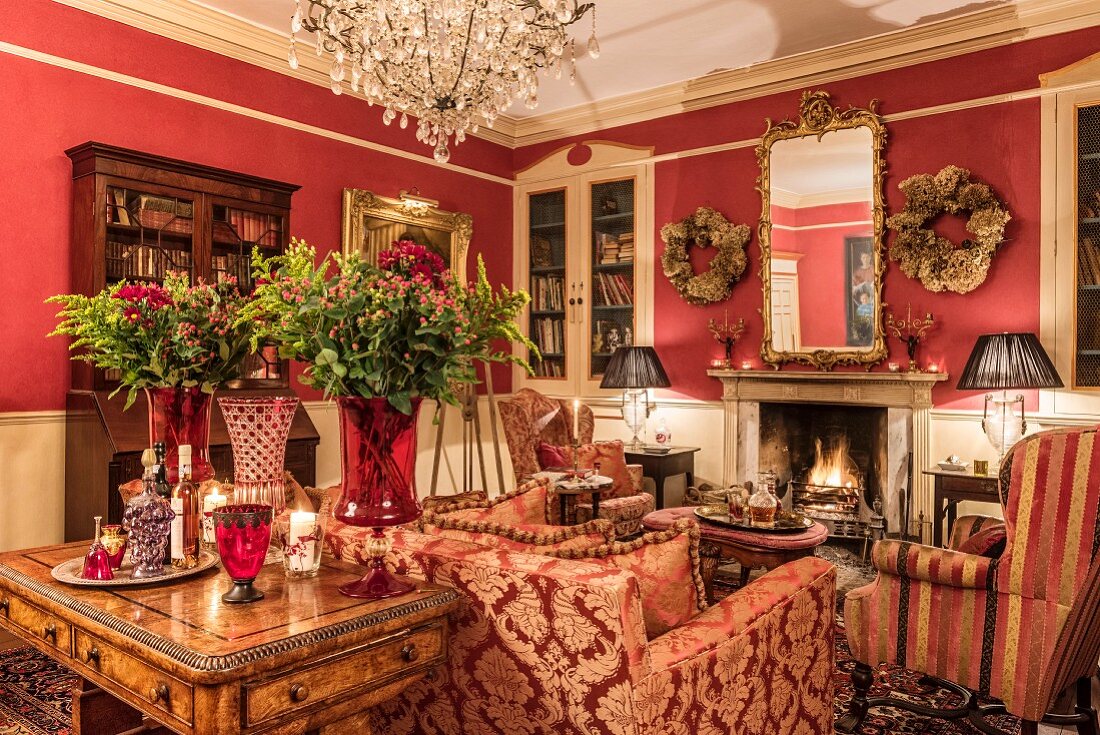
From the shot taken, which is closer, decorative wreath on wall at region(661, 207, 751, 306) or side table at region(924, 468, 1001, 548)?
side table at region(924, 468, 1001, 548)

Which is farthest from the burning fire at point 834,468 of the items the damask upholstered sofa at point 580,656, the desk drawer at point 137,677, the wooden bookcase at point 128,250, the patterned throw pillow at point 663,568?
the desk drawer at point 137,677

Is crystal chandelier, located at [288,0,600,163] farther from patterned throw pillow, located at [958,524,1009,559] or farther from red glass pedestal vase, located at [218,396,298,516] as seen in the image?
patterned throw pillow, located at [958,524,1009,559]

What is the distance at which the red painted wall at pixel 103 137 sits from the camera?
373 centimetres

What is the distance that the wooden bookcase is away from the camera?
3602mm

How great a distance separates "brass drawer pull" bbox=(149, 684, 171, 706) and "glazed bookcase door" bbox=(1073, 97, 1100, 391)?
4.52 m

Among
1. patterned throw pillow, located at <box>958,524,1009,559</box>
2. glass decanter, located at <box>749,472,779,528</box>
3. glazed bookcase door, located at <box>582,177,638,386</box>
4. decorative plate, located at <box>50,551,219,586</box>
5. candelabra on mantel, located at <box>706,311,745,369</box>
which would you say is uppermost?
glazed bookcase door, located at <box>582,177,638,386</box>

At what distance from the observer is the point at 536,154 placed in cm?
650

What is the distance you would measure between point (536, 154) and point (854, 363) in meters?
3.11

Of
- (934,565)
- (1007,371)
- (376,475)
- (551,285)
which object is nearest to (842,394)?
(1007,371)

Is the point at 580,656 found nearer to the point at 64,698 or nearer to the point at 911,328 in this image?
the point at 64,698

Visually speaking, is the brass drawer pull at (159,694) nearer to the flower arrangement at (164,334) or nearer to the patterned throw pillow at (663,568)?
the patterned throw pillow at (663,568)

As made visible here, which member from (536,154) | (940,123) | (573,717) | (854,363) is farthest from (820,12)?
(573,717)

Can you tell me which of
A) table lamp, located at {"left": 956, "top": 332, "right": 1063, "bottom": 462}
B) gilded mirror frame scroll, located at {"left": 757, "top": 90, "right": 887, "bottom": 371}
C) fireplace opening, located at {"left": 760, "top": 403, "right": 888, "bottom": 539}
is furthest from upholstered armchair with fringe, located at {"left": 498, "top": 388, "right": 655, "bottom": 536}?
table lamp, located at {"left": 956, "top": 332, "right": 1063, "bottom": 462}

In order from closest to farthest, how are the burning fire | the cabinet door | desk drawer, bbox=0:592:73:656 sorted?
desk drawer, bbox=0:592:73:656
the burning fire
the cabinet door
